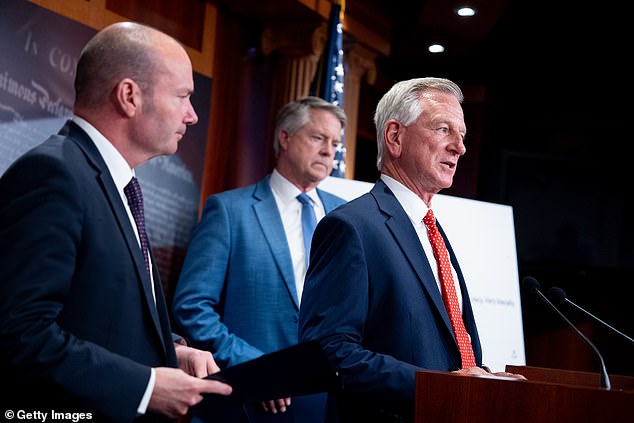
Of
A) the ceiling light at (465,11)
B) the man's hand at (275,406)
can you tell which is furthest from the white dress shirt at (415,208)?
the ceiling light at (465,11)

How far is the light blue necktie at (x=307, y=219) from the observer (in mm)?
3771

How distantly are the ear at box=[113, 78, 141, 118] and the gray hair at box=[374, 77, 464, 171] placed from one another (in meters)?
1.01

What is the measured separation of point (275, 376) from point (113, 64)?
2.40 ft

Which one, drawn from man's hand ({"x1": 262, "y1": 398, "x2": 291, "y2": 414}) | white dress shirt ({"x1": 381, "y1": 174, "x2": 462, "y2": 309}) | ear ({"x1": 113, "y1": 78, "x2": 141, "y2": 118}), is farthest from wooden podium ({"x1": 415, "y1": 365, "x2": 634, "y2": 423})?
ear ({"x1": 113, "y1": 78, "x2": 141, "y2": 118})

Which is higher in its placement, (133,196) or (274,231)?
(274,231)

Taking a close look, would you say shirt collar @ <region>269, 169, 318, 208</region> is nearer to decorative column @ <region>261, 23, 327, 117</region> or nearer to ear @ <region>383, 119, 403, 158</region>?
ear @ <region>383, 119, 403, 158</region>

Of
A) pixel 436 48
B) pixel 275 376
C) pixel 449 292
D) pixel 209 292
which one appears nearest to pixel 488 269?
pixel 209 292

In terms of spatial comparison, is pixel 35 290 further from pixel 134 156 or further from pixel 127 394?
pixel 134 156

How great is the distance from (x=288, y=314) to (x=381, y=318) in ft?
4.29

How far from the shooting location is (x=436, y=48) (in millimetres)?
7645

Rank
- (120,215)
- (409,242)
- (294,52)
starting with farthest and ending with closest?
(294,52) < (409,242) < (120,215)

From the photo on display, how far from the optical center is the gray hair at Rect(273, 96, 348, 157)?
159 inches

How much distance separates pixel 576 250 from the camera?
25.7 ft

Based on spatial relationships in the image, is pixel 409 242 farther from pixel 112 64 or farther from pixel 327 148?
pixel 327 148
